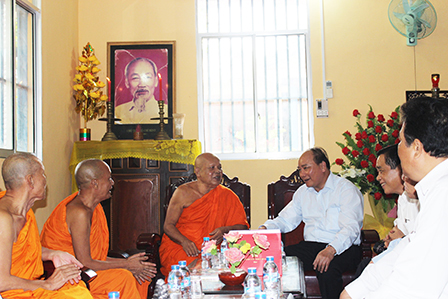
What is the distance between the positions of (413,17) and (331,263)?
305 centimetres

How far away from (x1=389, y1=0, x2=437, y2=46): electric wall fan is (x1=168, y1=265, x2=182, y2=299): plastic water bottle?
388 cm

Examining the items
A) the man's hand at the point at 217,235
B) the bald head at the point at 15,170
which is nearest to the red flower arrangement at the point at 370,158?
the man's hand at the point at 217,235

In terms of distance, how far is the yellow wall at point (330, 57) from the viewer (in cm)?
498

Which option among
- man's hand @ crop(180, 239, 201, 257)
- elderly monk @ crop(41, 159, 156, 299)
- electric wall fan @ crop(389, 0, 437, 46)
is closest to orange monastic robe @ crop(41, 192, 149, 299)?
elderly monk @ crop(41, 159, 156, 299)

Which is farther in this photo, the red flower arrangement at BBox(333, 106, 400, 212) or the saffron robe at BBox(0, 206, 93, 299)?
the red flower arrangement at BBox(333, 106, 400, 212)

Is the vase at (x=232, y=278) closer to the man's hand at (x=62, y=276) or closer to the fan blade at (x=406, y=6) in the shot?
the man's hand at (x=62, y=276)

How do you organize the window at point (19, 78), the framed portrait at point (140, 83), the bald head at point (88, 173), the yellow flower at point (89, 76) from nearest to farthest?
the bald head at point (88, 173)
the window at point (19, 78)
the yellow flower at point (89, 76)
the framed portrait at point (140, 83)

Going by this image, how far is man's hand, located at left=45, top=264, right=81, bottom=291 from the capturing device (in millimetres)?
2172

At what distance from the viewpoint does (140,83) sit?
5176mm

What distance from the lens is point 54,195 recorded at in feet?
14.6

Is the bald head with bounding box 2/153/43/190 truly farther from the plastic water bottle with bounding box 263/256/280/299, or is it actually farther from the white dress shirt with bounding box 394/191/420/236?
the white dress shirt with bounding box 394/191/420/236

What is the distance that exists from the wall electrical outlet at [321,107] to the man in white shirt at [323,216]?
1619mm

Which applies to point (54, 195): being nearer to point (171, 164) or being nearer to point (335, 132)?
point (171, 164)

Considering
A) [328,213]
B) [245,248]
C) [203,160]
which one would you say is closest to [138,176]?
[203,160]
